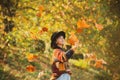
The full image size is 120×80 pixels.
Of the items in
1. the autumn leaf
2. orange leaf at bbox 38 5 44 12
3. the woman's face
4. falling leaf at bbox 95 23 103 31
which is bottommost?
the autumn leaf

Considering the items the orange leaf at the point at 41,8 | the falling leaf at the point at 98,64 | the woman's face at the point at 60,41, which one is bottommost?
the falling leaf at the point at 98,64

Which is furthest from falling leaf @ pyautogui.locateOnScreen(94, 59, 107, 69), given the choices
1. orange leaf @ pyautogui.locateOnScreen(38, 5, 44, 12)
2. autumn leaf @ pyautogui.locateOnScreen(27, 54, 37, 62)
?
orange leaf @ pyautogui.locateOnScreen(38, 5, 44, 12)

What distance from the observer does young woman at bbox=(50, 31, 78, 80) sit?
445 centimetres

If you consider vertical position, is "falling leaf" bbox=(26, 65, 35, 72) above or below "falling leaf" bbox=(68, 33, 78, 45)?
below

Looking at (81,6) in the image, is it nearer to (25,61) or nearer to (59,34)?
(59,34)

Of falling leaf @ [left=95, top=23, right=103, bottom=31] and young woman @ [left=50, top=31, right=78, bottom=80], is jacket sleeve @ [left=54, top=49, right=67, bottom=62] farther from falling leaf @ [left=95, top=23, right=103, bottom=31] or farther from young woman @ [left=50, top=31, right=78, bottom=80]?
falling leaf @ [left=95, top=23, right=103, bottom=31]

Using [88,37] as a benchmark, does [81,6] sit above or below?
above

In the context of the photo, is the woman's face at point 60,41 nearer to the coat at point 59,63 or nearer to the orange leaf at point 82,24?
the coat at point 59,63

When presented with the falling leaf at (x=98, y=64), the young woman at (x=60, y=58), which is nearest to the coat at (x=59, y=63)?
the young woman at (x=60, y=58)

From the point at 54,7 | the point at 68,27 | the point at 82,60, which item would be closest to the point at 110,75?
the point at 82,60

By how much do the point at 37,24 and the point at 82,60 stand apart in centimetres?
74

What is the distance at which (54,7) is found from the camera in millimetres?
4660

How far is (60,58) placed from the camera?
4461mm

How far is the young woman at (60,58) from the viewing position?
14.6 ft
